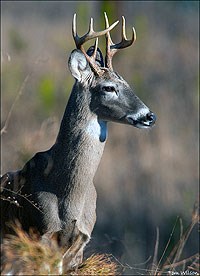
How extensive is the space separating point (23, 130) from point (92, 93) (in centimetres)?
630

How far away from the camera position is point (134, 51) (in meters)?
19.4

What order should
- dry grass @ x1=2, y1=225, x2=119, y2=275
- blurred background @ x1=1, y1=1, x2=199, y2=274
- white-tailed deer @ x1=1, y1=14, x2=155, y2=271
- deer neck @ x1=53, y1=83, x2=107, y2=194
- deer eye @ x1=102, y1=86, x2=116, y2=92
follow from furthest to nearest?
1. blurred background @ x1=1, y1=1, x2=199, y2=274
2. deer eye @ x1=102, y1=86, x2=116, y2=92
3. deer neck @ x1=53, y1=83, x2=107, y2=194
4. white-tailed deer @ x1=1, y1=14, x2=155, y2=271
5. dry grass @ x1=2, y1=225, x2=119, y2=275

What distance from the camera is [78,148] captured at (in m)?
7.22

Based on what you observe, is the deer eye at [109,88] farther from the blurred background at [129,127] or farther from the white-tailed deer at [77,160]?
the blurred background at [129,127]

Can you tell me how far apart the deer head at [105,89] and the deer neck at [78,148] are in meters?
0.11

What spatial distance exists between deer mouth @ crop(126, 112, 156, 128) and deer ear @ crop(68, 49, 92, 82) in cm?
46

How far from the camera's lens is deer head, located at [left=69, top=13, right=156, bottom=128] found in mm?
7227

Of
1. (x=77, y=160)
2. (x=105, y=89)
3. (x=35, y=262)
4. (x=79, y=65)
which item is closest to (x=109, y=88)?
(x=105, y=89)

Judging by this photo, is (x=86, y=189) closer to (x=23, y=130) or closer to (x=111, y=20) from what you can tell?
(x=23, y=130)

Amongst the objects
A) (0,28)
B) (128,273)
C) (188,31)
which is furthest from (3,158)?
(188,31)

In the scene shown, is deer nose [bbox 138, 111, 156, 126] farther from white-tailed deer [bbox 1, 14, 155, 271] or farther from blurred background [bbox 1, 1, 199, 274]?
blurred background [bbox 1, 1, 199, 274]

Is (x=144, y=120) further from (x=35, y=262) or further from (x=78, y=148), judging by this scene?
(x=35, y=262)

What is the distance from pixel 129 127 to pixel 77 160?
24.7 feet

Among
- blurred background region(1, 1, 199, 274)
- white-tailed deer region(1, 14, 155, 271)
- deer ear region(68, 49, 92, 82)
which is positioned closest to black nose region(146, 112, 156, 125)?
white-tailed deer region(1, 14, 155, 271)
